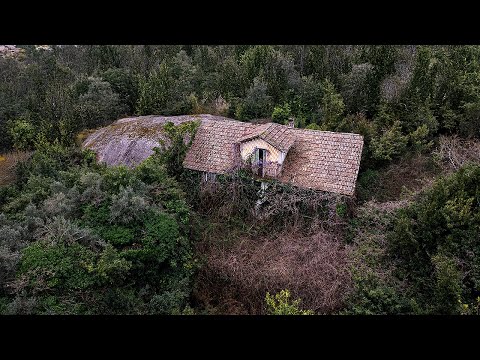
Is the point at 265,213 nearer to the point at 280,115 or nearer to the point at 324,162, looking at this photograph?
the point at 324,162

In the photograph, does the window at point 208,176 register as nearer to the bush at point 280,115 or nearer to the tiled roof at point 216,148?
the tiled roof at point 216,148

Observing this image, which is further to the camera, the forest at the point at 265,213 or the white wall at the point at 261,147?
the white wall at the point at 261,147

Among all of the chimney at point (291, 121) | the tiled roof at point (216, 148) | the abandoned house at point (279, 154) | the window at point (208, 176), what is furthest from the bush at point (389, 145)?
the window at point (208, 176)

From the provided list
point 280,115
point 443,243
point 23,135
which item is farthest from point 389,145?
point 23,135

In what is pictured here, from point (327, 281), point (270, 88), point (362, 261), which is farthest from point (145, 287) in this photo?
point (270, 88)

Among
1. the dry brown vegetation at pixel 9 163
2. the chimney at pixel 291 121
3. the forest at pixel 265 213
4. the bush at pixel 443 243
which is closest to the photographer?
the bush at pixel 443 243

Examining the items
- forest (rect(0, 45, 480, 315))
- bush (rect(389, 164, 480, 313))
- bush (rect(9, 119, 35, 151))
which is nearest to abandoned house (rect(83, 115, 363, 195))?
forest (rect(0, 45, 480, 315))
